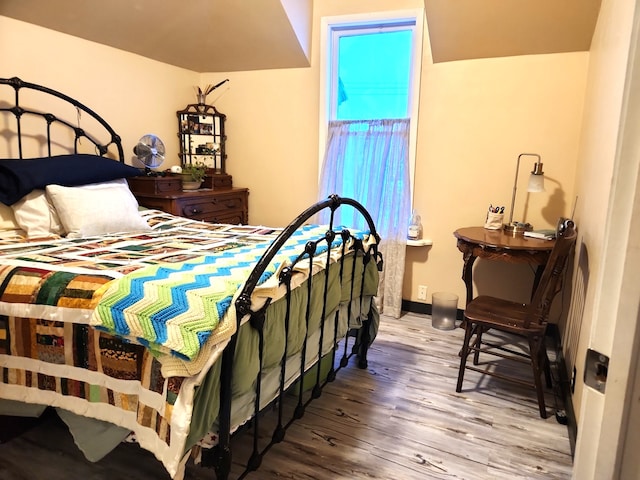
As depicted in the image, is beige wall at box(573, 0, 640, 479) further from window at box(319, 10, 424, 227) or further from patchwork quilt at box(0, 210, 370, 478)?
window at box(319, 10, 424, 227)

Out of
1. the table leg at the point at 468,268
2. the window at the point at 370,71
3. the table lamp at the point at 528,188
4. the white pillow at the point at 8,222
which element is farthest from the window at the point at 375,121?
the white pillow at the point at 8,222

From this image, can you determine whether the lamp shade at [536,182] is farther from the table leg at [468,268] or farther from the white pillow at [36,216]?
the white pillow at [36,216]

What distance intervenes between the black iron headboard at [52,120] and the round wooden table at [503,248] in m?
2.57

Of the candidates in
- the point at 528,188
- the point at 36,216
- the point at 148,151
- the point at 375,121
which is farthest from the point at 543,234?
the point at 36,216

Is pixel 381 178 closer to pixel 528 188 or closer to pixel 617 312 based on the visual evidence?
pixel 528 188

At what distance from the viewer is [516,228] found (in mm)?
2789

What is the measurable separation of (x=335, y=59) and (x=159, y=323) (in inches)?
118

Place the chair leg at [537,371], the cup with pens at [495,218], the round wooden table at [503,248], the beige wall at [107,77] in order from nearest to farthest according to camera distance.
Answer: the chair leg at [537,371], the round wooden table at [503,248], the beige wall at [107,77], the cup with pens at [495,218]

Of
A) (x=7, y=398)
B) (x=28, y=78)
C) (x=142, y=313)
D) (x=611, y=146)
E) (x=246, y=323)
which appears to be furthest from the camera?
(x=28, y=78)

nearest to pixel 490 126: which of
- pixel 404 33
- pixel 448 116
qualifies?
pixel 448 116

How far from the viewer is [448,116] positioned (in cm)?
317

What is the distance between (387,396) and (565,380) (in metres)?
0.95

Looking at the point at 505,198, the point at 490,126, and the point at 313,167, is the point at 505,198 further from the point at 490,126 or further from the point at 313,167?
the point at 313,167

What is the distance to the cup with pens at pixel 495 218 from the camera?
2.91 m
